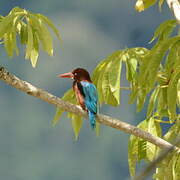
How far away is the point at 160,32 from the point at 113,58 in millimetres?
744

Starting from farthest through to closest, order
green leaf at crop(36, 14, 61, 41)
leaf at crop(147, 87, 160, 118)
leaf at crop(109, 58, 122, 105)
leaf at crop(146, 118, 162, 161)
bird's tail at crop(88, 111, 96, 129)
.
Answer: leaf at crop(147, 87, 160, 118)
leaf at crop(146, 118, 162, 161)
green leaf at crop(36, 14, 61, 41)
bird's tail at crop(88, 111, 96, 129)
leaf at crop(109, 58, 122, 105)

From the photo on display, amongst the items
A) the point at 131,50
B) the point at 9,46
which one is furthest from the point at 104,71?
the point at 9,46

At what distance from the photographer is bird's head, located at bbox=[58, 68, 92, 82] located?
17.2 ft

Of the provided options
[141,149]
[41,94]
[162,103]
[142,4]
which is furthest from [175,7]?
[41,94]

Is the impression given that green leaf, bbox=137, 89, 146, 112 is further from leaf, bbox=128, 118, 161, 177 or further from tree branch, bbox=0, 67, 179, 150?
tree branch, bbox=0, 67, 179, 150

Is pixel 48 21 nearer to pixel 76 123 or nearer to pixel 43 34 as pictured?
pixel 43 34

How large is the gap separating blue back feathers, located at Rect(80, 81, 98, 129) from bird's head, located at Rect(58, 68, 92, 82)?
172mm

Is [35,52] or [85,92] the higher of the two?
[35,52]

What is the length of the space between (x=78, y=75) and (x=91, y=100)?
0.69 metres

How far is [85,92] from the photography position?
4781 mm

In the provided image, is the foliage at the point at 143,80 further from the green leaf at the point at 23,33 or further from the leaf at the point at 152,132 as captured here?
the green leaf at the point at 23,33

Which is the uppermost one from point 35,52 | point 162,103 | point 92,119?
point 35,52

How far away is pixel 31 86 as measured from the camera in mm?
3527

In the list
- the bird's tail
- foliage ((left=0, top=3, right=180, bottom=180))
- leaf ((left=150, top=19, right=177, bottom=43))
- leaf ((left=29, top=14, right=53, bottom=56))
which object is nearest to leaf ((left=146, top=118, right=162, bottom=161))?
foliage ((left=0, top=3, right=180, bottom=180))
